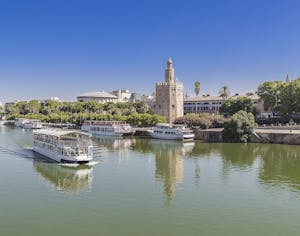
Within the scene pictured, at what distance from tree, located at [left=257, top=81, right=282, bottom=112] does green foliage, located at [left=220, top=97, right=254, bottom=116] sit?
1018cm

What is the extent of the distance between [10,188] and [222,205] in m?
19.8

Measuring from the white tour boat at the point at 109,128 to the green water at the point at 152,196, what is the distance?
136 ft

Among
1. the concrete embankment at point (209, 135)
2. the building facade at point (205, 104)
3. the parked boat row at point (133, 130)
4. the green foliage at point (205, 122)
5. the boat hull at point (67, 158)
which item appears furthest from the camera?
the building facade at point (205, 104)

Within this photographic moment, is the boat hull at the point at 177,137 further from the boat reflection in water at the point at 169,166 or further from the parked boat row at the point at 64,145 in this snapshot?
the parked boat row at the point at 64,145

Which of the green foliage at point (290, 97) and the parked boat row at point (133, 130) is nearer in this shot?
the parked boat row at point (133, 130)

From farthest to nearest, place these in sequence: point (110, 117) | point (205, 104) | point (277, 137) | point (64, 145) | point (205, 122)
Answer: point (205, 104)
point (110, 117)
point (205, 122)
point (277, 137)
point (64, 145)

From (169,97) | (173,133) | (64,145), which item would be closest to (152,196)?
(64,145)

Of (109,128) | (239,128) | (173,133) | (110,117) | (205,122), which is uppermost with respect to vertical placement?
(110,117)

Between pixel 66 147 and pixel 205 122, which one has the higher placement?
pixel 205 122

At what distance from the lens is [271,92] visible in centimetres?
9369

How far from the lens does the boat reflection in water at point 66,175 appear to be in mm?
35375

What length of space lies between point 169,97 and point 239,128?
47783mm

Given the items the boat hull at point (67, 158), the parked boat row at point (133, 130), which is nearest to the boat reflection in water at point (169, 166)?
the boat hull at point (67, 158)

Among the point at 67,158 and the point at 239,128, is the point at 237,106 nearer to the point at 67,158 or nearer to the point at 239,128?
the point at 239,128
